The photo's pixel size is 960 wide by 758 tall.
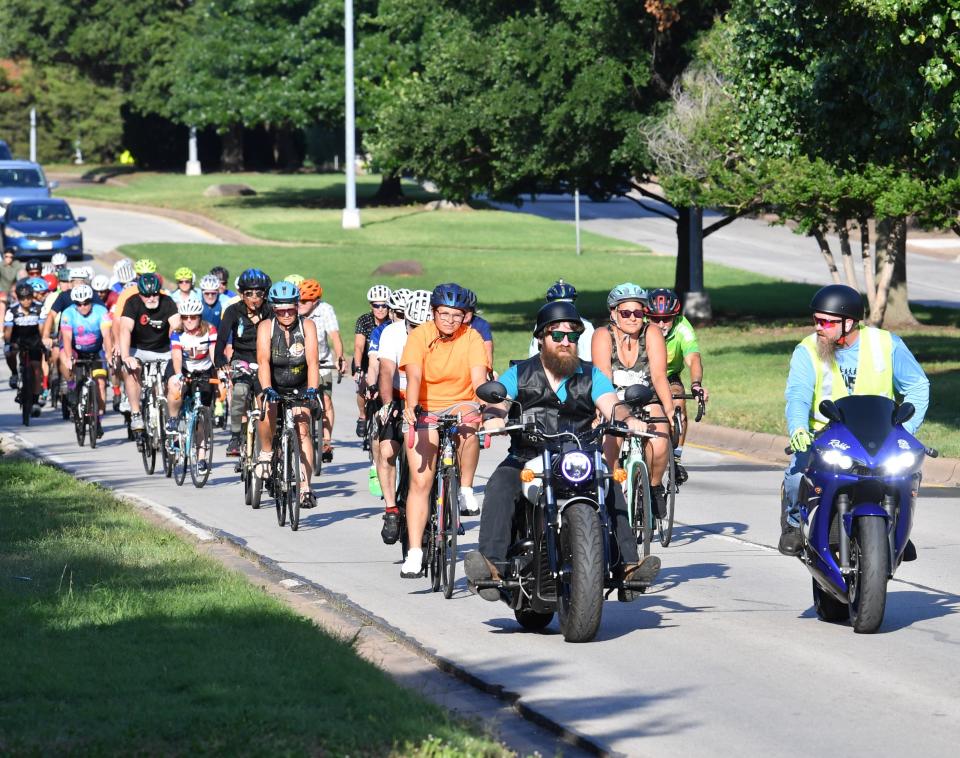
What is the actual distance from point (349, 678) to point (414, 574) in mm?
3126

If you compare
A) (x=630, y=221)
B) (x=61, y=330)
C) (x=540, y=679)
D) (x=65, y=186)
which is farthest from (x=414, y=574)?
(x=65, y=186)

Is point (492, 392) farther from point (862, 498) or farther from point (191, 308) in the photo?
point (191, 308)

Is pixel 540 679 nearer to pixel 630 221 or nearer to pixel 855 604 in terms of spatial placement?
pixel 855 604

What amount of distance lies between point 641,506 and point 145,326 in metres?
7.09

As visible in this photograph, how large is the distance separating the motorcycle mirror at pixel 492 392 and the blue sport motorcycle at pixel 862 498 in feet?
5.37

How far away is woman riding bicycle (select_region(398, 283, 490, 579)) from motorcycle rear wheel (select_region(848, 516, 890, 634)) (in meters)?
2.56

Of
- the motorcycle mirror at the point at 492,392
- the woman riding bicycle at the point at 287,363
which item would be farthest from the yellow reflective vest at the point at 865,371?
the woman riding bicycle at the point at 287,363

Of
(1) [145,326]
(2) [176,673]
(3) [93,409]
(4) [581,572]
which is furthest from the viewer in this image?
(3) [93,409]

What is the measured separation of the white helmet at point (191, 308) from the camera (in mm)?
16266

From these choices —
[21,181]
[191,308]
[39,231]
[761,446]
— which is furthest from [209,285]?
[21,181]

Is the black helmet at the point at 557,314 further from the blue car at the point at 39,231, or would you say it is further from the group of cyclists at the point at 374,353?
the blue car at the point at 39,231

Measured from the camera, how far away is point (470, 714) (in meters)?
7.48

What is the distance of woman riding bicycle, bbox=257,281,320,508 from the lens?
13.6m

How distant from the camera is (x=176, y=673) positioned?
738 centimetres
